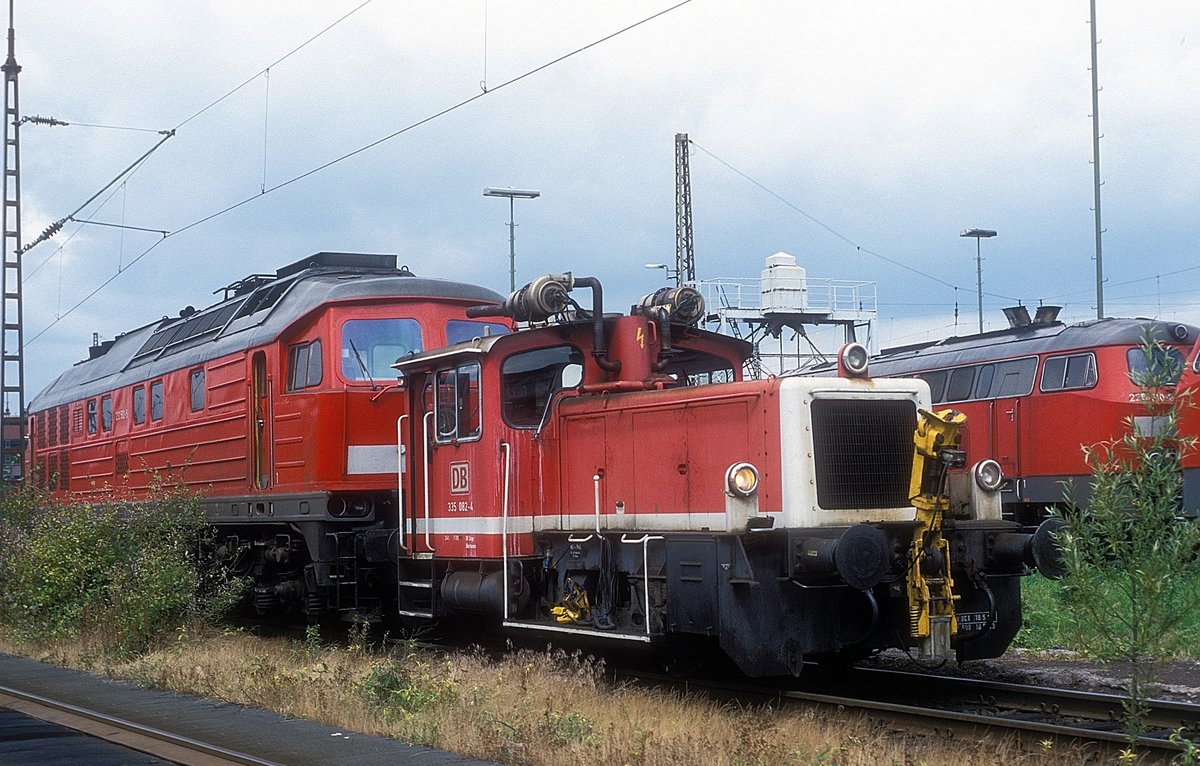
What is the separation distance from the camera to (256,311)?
15859 mm

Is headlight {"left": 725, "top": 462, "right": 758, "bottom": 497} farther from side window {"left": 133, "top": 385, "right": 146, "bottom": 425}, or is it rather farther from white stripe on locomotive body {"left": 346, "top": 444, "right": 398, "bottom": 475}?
side window {"left": 133, "top": 385, "right": 146, "bottom": 425}

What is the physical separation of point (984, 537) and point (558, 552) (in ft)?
11.9

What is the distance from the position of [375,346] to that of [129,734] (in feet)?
18.5

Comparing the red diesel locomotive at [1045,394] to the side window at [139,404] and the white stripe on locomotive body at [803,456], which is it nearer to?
the white stripe on locomotive body at [803,456]

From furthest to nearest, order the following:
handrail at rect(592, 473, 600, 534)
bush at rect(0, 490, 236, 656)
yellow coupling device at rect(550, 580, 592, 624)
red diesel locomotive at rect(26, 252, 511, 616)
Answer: bush at rect(0, 490, 236, 656)
red diesel locomotive at rect(26, 252, 511, 616)
yellow coupling device at rect(550, 580, 592, 624)
handrail at rect(592, 473, 600, 534)

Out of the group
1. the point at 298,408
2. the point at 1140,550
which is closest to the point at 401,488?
the point at 298,408

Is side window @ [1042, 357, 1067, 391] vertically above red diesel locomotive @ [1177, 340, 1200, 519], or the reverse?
side window @ [1042, 357, 1067, 391]

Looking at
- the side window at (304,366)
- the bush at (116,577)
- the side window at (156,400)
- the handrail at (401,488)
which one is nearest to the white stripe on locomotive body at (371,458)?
the handrail at (401,488)

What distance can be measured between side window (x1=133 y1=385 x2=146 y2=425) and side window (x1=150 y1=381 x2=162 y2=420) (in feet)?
1.00

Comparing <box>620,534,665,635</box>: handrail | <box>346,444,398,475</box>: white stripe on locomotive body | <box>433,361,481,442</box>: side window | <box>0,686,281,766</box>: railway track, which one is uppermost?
<box>433,361,481,442</box>: side window

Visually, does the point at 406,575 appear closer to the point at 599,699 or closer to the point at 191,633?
the point at 191,633

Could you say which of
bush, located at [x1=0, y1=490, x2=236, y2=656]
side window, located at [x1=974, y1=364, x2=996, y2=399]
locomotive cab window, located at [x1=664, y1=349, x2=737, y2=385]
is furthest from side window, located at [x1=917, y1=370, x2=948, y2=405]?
bush, located at [x1=0, y1=490, x2=236, y2=656]

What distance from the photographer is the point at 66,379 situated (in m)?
23.3

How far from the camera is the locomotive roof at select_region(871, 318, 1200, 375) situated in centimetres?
1997
